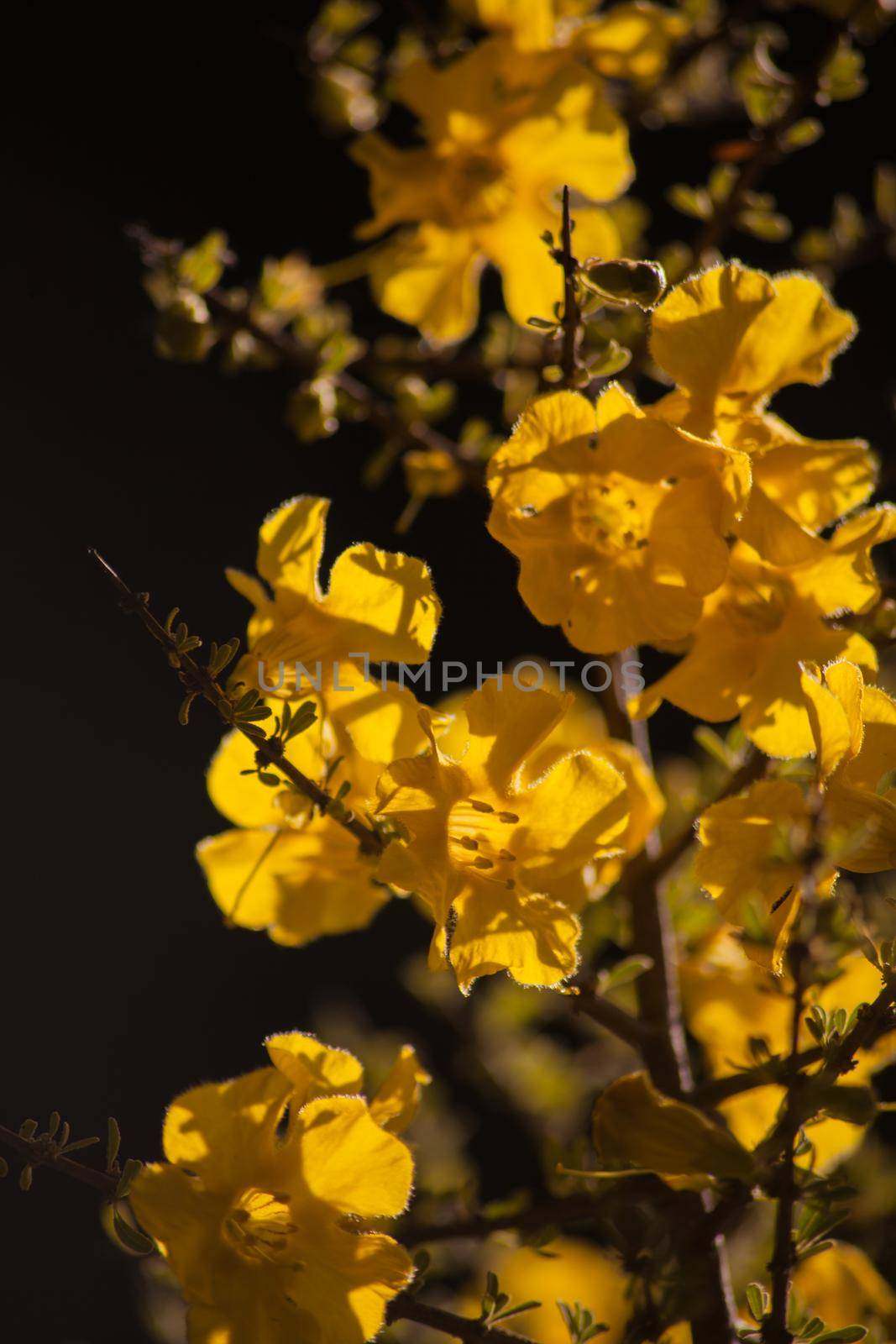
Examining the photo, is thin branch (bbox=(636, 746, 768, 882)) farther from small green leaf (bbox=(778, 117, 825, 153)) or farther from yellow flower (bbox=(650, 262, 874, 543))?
small green leaf (bbox=(778, 117, 825, 153))

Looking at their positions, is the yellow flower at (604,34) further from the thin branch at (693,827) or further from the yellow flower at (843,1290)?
the yellow flower at (843,1290)

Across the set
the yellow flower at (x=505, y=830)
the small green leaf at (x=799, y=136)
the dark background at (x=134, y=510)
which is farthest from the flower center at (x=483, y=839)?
the dark background at (x=134, y=510)

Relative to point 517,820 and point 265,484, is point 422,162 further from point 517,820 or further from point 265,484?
point 265,484

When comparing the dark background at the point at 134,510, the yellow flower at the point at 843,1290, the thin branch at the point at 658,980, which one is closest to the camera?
the thin branch at the point at 658,980

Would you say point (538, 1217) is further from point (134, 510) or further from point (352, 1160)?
point (134, 510)

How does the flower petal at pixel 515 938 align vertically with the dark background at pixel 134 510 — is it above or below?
above

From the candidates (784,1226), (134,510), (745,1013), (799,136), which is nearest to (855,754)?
(784,1226)
